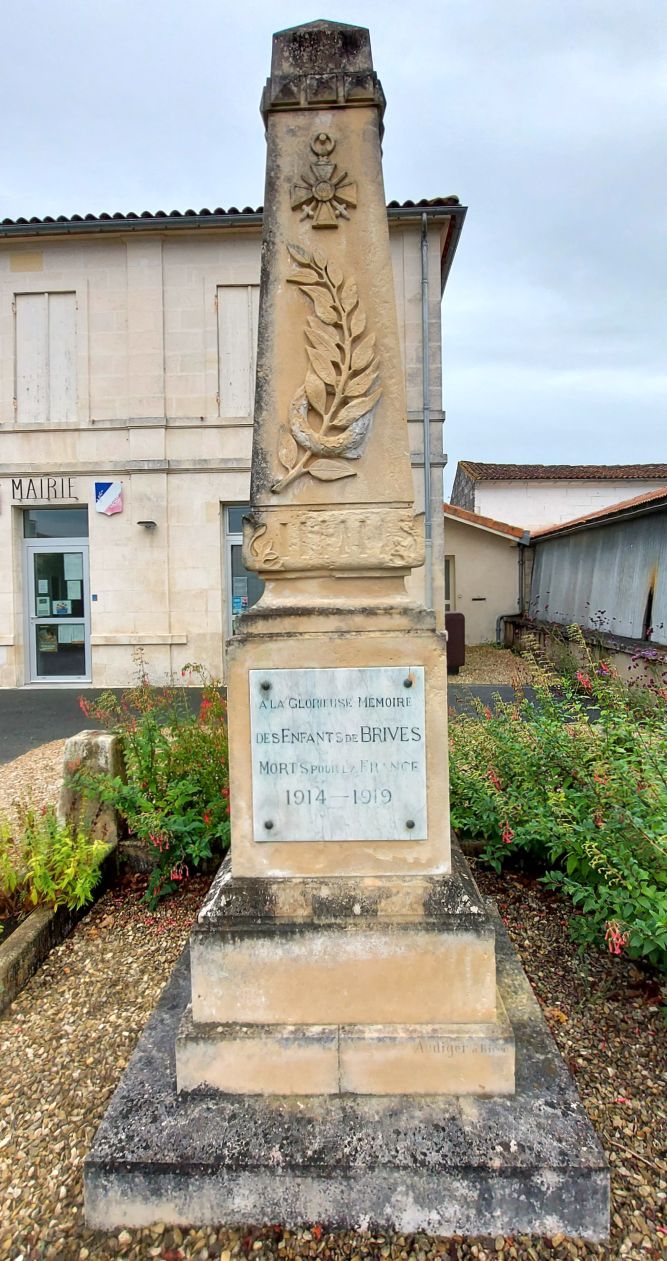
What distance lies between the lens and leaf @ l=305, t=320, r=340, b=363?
2.14 metres

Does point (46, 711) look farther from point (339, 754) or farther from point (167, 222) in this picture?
point (339, 754)

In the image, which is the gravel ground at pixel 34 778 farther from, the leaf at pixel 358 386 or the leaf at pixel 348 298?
the leaf at pixel 348 298

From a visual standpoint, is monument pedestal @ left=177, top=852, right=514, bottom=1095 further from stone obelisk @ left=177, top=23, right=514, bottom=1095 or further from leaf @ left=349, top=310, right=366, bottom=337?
leaf @ left=349, top=310, right=366, bottom=337

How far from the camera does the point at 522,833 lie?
3279 mm

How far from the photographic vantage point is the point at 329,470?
7.02 feet

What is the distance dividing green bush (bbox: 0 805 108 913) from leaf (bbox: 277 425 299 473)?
2360mm

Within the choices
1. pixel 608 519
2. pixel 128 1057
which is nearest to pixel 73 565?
pixel 608 519

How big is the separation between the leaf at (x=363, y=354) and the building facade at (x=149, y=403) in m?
8.47

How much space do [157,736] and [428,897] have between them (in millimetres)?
2364

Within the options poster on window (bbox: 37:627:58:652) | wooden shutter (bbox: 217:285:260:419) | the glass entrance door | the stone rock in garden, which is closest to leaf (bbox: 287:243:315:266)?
the stone rock in garden

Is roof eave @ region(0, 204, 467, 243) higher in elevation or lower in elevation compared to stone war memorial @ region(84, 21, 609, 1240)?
higher

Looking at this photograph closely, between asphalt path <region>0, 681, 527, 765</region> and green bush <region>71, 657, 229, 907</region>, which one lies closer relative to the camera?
green bush <region>71, 657, 229, 907</region>

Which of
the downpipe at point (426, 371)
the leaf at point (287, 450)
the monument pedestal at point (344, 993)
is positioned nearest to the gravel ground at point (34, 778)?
the monument pedestal at point (344, 993)

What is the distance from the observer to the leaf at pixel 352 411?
212 cm
